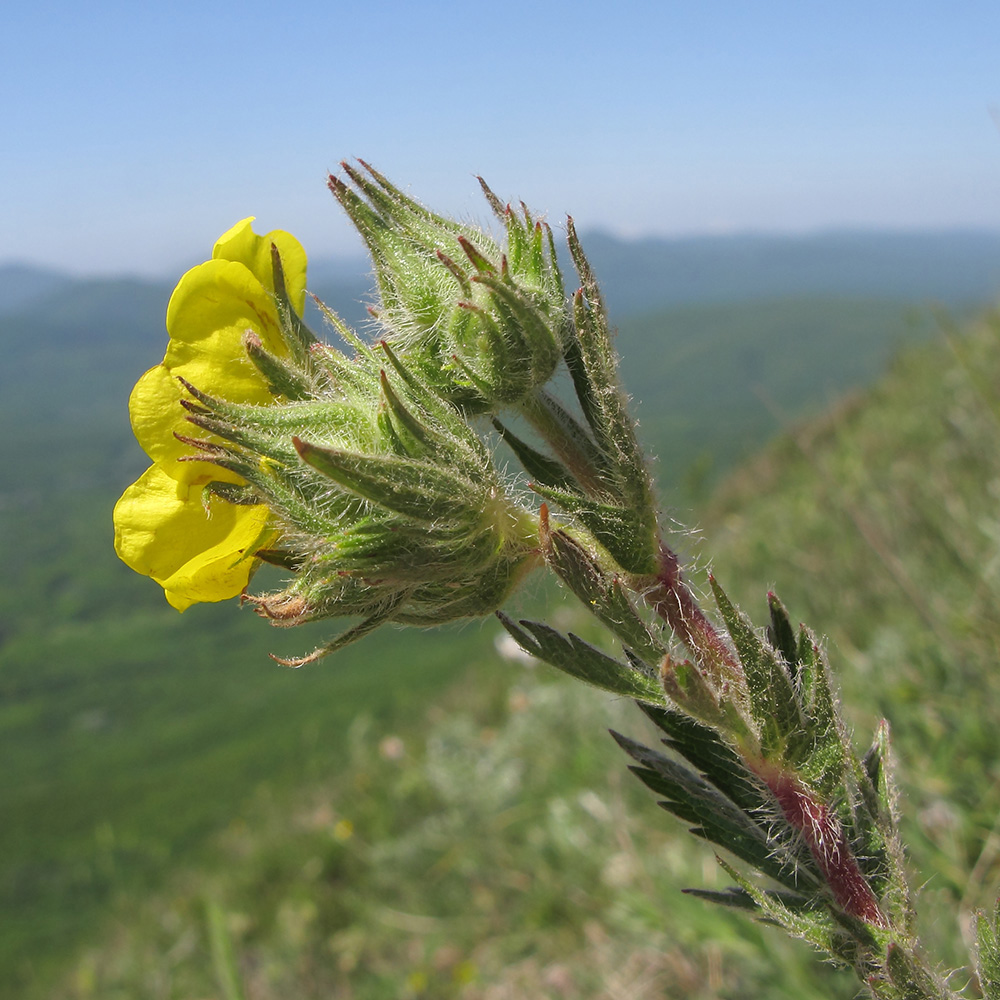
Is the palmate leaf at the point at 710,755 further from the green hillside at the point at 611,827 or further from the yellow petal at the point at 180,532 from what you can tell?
the yellow petal at the point at 180,532

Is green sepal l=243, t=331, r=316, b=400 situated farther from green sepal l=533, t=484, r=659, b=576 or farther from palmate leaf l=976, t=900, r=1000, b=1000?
palmate leaf l=976, t=900, r=1000, b=1000

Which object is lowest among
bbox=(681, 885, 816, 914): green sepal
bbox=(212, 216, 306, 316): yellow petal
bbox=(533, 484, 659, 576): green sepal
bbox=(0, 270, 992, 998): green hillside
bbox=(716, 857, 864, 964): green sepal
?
bbox=(0, 270, 992, 998): green hillside

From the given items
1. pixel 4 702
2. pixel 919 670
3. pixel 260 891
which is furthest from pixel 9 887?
pixel 4 702

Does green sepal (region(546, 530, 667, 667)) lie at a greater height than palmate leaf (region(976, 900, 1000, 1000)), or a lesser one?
greater

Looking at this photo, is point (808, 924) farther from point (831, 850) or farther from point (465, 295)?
point (465, 295)

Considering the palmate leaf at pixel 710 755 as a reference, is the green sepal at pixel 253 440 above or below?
above

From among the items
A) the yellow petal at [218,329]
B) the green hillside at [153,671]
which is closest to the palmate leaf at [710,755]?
the green hillside at [153,671]

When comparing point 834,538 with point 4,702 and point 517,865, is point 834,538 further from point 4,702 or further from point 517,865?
point 4,702

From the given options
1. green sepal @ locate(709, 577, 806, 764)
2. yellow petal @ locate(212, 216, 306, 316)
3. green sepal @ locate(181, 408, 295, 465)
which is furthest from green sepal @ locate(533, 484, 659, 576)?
yellow petal @ locate(212, 216, 306, 316)

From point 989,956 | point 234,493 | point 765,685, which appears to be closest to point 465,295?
point 234,493
